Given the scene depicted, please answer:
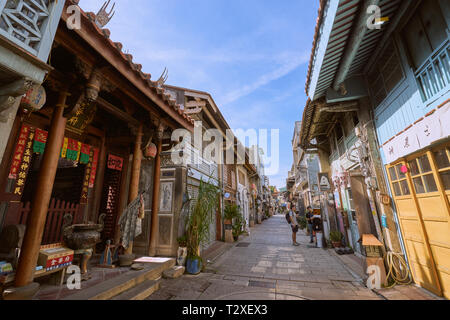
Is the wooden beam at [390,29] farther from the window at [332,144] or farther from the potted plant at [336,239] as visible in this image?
the potted plant at [336,239]

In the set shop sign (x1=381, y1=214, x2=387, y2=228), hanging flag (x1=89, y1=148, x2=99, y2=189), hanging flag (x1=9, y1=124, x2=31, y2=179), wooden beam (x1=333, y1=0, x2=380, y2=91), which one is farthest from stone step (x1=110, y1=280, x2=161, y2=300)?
wooden beam (x1=333, y1=0, x2=380, y2=91)

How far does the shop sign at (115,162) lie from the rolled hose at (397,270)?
8.44m

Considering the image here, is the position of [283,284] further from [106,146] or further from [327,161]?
[327,161]

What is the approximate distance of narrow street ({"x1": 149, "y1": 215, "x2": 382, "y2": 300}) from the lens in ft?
13.6

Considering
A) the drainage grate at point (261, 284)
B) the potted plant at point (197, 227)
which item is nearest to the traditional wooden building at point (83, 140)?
the potted plant at point (197, 227)

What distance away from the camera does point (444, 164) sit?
3.66 meters

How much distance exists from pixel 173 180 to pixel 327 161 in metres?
8.68

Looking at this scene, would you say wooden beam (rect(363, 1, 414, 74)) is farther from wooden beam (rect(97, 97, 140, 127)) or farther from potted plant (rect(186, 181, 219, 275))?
wooden beam (rect(97, 97, 140, 127))

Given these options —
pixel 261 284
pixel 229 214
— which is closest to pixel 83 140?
pixel 261 284

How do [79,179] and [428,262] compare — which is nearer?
[428,262]

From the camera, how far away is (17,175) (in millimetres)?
3975

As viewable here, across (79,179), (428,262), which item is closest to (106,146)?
(79,179)

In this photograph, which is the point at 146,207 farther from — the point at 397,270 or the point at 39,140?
the point at 397,270

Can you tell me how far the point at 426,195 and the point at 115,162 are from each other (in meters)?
8.64
